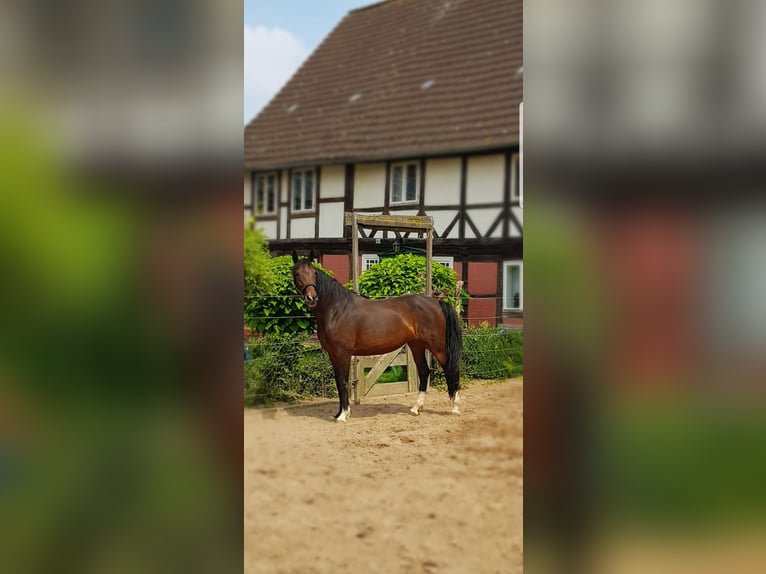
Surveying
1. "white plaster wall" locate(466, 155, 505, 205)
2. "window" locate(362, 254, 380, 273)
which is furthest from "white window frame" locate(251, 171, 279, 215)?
"white plaster wall" locate(466, 155, 505, 205)

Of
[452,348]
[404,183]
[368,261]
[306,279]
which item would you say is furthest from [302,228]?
[452,348]

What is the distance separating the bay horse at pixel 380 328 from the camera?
8.76ft

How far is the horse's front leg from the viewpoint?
266cm

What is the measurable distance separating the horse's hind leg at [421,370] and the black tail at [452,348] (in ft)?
0.27

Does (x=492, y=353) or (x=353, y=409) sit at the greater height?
(x=492, y=353)

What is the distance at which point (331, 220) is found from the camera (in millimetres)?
2650

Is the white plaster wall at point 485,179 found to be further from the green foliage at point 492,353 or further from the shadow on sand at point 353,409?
the shadow on sand at point 353,409

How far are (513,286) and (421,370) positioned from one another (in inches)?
21.4

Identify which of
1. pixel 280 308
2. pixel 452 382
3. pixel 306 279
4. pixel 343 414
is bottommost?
pixel 343 414

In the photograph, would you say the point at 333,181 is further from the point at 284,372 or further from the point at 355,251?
the point at 284,372

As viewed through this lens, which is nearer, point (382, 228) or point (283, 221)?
point (283, 221)
